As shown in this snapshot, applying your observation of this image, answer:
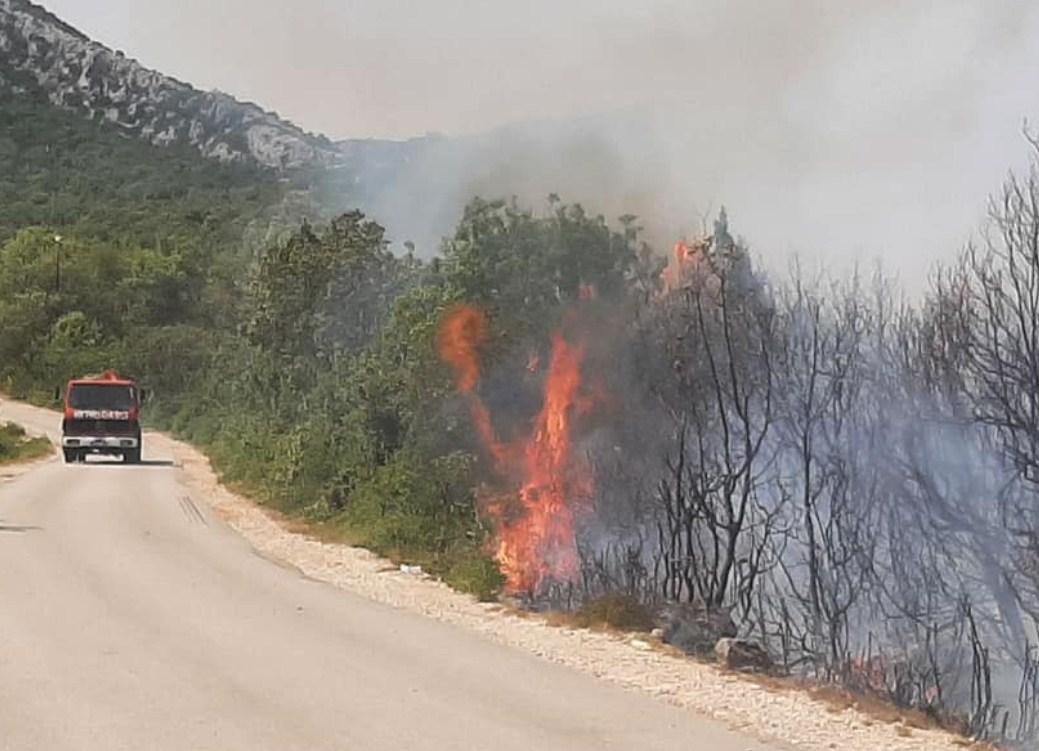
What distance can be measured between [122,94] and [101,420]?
88277 mm

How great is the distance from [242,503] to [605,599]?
15.4 m

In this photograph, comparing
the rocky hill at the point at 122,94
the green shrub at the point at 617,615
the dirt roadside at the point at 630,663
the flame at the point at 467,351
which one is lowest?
the dirt roadside at the point at 630,663

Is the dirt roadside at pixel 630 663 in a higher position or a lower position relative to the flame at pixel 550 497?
lower

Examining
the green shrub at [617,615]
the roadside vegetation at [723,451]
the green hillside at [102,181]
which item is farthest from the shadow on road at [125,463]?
the green hillside at [102,181]

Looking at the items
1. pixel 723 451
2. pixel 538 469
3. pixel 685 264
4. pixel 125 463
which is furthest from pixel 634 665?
pixel 125 463

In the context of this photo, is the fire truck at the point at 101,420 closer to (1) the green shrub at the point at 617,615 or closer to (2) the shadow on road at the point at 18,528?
(2) the shadow on road at the point at 18,528

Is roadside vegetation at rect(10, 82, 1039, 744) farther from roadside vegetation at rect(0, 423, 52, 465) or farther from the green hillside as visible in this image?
the green hillside

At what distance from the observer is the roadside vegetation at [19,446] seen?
43.9 m

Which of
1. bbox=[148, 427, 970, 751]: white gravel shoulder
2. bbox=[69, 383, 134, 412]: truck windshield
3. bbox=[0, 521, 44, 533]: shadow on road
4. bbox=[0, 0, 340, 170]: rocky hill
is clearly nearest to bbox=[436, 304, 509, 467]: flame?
bbox=[148, 427, 970, 751]: white gravel shoulder

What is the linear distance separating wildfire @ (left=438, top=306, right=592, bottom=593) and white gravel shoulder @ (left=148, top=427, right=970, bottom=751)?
1.74m

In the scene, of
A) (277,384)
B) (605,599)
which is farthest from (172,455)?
(605,599)

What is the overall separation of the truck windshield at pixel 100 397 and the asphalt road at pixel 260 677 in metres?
23.5

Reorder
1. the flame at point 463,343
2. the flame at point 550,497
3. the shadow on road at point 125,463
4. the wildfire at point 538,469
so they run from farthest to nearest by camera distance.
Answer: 1. the shadow on road at point 125,463
2. the flame at point 463,343
3. the wildfire at point 538,469
4. the flame at point 550,497

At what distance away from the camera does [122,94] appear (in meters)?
123
